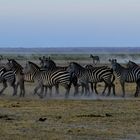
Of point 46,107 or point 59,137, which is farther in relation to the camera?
point 46,107

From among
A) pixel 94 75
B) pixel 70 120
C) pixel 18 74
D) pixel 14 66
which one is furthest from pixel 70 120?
pixel 14 66

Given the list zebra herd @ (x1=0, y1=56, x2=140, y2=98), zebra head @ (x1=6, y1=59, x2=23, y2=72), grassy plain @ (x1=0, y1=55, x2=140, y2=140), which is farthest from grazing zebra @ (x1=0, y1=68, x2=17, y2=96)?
grassy plain @ (x1=0, y1=55, x2=140, y2=140)

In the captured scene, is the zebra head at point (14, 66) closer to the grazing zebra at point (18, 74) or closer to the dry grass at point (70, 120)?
the grazing zebra at point (18, 74)

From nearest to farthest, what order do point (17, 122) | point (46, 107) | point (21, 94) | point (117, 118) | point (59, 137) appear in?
point (59, 137)
point (17, 122)
point (117, 118)
point (46, 107)
point (21, 94)

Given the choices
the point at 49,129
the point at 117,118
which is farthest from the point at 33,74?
the point at 49,129

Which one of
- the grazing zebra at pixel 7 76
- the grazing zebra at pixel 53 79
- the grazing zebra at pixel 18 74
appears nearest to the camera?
the grazing zebra at pixel 53 79

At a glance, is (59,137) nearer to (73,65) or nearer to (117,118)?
(117,118)

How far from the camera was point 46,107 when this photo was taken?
18.2 m

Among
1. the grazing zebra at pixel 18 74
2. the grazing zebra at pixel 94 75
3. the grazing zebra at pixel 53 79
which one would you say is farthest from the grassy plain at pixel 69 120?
the grazing zebra at pixel 94 75

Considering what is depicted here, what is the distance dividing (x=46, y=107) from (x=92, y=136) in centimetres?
626

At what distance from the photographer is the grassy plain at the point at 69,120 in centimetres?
1214

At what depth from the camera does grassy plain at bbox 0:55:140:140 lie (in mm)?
12141

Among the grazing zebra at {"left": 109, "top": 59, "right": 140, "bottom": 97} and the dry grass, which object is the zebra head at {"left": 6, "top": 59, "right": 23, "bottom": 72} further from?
the dry grass

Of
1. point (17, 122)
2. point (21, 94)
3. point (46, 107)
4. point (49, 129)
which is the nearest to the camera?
point (49, 129)
